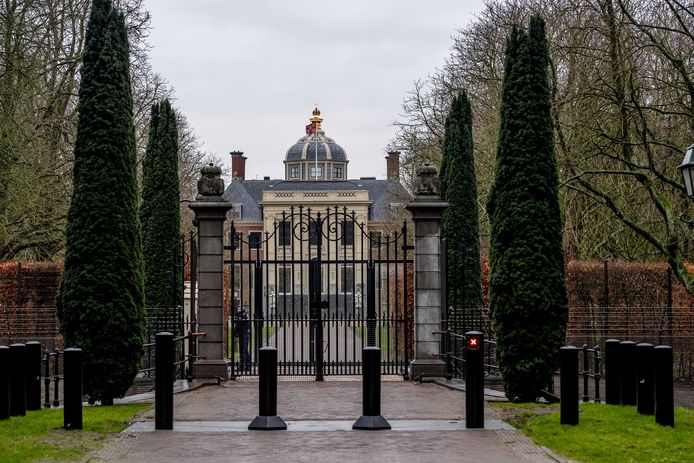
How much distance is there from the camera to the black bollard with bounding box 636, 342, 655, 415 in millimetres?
12180

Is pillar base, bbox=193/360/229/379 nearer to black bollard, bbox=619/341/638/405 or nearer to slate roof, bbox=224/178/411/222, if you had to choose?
black bollard, bbox=619/341/638/405

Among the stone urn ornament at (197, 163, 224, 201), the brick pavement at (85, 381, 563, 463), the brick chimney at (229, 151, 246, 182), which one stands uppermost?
the brick chimney at (229, 151, 246, 182)

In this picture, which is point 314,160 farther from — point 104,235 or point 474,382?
point 474,382

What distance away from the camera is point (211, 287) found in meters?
18.1

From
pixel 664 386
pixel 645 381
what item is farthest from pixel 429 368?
pixel 664 386

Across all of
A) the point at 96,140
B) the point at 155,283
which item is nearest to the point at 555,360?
the point at 96,140

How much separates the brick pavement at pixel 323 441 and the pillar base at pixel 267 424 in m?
0.15

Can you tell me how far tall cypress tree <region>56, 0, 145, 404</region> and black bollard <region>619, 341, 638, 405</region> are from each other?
6571 mm

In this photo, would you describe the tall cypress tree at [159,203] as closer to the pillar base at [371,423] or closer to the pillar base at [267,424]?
the pillar base at [267,424]

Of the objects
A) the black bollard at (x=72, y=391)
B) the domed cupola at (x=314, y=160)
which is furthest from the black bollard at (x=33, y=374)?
the domed cupola at (x=314, y=160)

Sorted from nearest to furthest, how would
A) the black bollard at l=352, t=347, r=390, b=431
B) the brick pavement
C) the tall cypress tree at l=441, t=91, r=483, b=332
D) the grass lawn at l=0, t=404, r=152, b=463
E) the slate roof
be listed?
the grass lawn at l=0, t=404, r=152, b=463, the brick pavement, the black bollard at l=352, t=347, r=390, b=431, the tall cypress tree at l=441, t=91, r=483, b=332, the slate roof

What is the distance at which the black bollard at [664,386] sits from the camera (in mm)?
11609

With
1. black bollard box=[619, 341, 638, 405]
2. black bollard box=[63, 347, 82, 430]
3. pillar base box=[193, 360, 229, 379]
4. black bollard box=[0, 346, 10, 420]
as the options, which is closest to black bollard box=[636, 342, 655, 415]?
black bollard box=[619, 341, 638, 405]

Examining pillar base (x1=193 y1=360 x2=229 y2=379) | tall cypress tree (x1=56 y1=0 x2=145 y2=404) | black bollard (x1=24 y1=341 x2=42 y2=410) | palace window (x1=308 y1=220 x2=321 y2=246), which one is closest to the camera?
black bollard (x1=24 y1=341 x2=42 y2=410)
